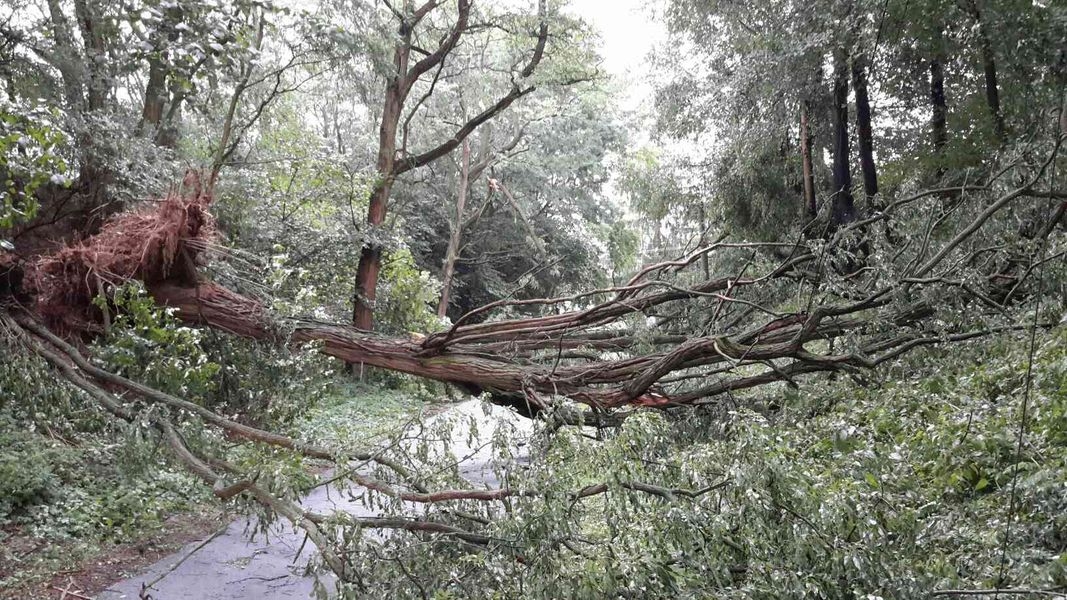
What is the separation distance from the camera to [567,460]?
366 cm

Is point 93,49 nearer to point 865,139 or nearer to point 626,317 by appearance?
point 626,317

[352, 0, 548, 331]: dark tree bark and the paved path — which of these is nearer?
the paved path

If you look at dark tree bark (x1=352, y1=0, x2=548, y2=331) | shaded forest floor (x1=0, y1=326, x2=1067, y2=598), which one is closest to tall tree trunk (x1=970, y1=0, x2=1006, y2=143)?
shaded forest floor (x1=0, y1=326, x2=1067, y2=598)

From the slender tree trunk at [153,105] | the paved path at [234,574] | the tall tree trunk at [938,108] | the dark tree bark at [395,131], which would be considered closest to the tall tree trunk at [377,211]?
the dark tree bark at [395,131]

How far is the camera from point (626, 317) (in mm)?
6543

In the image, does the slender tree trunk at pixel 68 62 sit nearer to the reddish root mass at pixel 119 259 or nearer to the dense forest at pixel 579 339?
the dense forest at pixel 579 339

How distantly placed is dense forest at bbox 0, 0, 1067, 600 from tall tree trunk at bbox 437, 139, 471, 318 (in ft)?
20.6

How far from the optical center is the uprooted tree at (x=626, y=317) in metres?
5.22

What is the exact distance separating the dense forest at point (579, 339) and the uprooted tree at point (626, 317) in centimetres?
3

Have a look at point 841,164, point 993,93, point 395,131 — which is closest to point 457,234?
point 395,131

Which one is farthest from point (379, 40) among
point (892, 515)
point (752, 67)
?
point (892, 515)

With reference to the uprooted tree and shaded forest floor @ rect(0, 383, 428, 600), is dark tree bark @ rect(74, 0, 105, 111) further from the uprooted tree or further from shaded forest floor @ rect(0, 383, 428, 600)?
shaded forest floor @ rect(0, 383, 428, 600)

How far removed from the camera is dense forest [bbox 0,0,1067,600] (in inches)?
129

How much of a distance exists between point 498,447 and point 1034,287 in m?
3.76
